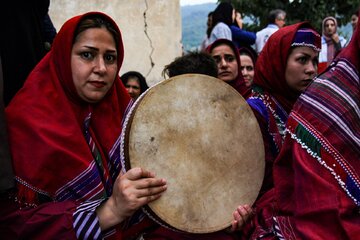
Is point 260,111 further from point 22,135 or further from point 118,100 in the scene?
point 22,135

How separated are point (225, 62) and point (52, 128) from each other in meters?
2.19

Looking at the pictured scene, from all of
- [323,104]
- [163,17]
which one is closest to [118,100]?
[323,104]

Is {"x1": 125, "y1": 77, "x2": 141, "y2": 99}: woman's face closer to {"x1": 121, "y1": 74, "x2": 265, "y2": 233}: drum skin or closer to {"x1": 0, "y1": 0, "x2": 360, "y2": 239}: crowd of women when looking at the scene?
{"x1": 0, "y1": 0, "x2": 360, "y2": 239}: crowd of women

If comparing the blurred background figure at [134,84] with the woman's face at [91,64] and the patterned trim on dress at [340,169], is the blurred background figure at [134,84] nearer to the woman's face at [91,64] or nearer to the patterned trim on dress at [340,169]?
the woman's face at [91,64]

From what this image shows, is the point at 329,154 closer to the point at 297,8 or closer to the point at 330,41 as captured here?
the point at 330,41

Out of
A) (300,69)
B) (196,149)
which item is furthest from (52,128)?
(300,69)

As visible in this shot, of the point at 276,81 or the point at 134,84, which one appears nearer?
the point at 276,81

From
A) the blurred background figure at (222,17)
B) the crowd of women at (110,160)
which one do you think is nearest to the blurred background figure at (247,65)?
the blurred background figure at (222,17)

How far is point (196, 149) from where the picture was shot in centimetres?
222

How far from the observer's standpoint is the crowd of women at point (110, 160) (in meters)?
1.84

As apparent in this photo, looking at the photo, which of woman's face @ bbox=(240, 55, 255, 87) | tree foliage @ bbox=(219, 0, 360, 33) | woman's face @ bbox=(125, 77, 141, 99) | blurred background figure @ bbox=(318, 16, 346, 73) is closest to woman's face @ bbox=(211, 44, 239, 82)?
woman's face @ bbox=(240, 55, 255, 87)

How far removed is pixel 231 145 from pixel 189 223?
44 cm

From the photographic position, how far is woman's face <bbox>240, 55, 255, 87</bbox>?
4777 millimetres

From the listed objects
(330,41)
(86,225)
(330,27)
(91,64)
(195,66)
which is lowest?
(330,41)
